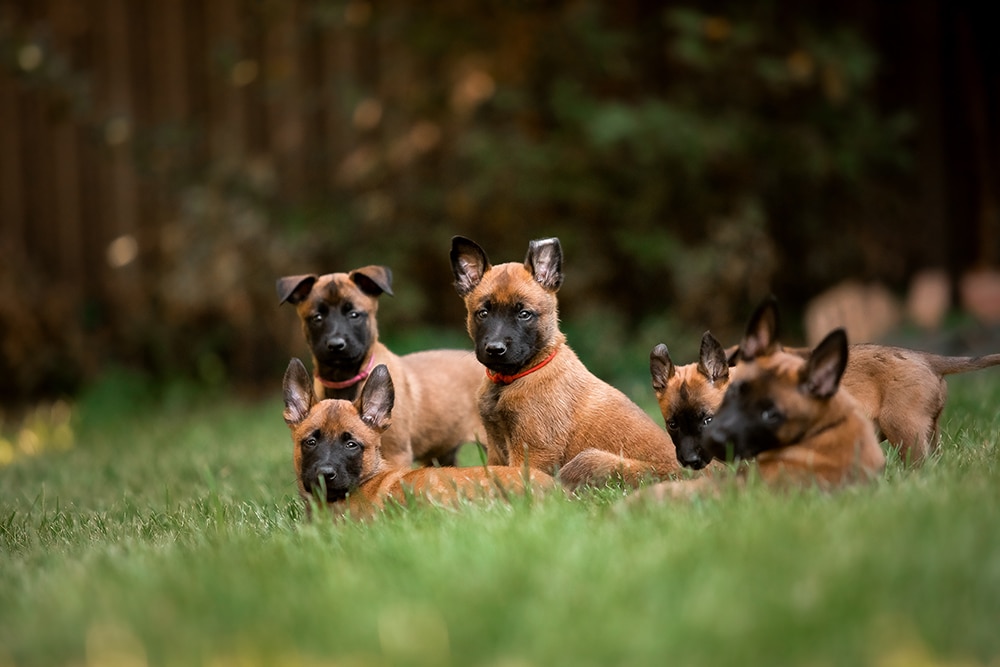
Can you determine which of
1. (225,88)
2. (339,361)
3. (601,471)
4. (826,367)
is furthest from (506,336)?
(225,88)

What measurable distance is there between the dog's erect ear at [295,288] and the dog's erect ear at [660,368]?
2.20m

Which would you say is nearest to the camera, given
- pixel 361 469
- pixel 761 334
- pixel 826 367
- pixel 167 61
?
pixel 826 367

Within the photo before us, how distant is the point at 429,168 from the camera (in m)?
12.4

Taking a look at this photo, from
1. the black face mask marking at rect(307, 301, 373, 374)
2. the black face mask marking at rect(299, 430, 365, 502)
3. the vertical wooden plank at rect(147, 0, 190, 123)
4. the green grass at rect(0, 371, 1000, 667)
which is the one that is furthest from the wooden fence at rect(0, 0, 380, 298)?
the green grass at rect(0, 371, 1000, 667)

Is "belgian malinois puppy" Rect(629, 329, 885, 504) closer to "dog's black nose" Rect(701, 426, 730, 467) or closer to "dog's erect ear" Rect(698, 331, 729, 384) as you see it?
"dog's black nose" Rect(701, 426, 730, 467)

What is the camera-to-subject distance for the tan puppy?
407 centimetres

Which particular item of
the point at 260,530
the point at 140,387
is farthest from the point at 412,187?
the point at 260,530

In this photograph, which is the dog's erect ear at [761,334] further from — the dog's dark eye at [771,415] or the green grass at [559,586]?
the green grass at [559,586]

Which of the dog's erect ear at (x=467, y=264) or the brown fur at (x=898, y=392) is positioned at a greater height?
the dog's erect ear at (x=467, y=264)

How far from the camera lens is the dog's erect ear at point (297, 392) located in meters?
5.48

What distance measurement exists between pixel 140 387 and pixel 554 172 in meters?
5.26

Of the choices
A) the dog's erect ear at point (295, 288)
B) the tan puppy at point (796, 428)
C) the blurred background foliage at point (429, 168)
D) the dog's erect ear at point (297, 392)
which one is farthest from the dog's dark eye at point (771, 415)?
the blurred background foliage at point (429, 168)

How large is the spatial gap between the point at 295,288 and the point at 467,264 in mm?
1188

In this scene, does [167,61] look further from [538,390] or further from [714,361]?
[714,361]
